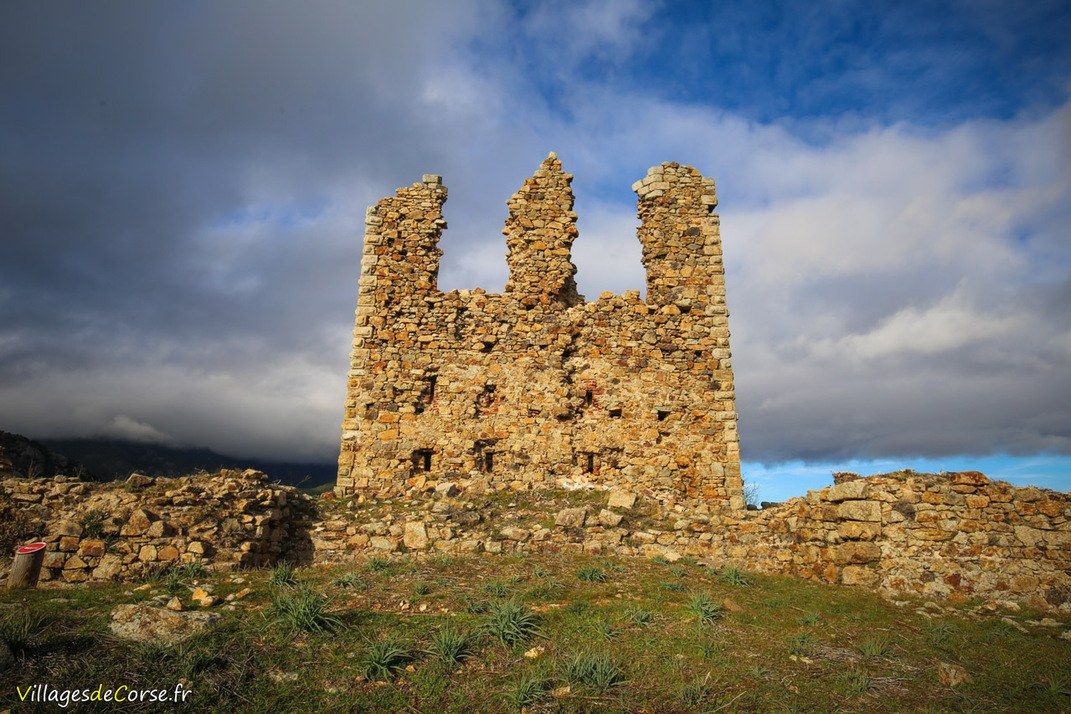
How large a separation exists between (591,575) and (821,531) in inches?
181

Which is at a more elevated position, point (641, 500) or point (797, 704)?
point (641, 500)

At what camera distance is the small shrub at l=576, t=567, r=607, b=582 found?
7.91 metres

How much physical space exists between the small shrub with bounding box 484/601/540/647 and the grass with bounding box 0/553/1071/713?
2 cm

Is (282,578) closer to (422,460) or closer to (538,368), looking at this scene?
(422,460)

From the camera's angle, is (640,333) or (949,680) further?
(640,333)

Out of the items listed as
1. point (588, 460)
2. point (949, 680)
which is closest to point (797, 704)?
point (949, 680)

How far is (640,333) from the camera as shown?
41.2 ft

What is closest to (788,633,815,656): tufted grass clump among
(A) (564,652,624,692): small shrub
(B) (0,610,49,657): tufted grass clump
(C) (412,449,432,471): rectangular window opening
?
(A) (564,652,624,692): small shrub

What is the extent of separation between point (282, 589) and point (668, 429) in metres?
8.09

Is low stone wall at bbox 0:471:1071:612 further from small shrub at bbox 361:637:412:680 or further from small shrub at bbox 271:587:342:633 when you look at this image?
small shrub at bbox 361:637:412:680

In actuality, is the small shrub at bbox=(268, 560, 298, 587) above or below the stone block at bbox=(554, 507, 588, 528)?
A: below

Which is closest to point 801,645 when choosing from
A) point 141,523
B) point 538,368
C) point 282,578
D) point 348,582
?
point 348,582

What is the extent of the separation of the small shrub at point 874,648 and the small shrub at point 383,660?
480 cm

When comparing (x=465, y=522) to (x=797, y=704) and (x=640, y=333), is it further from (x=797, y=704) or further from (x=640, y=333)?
(x=797, y=704)
